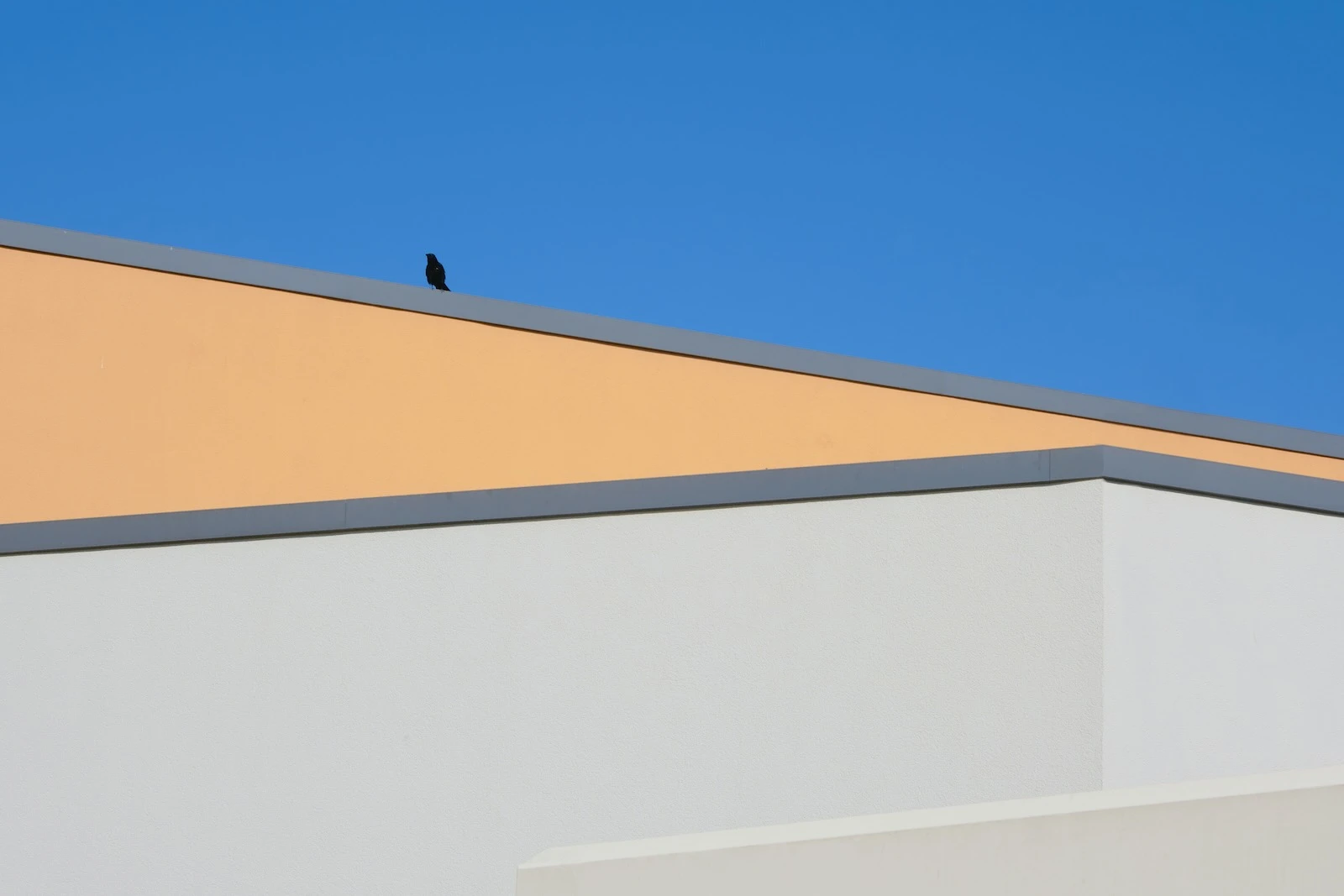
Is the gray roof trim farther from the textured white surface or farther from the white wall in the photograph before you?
the white wall

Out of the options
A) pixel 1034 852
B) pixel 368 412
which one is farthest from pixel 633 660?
pixel 368 412

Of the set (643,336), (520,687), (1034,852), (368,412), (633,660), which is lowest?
(1034,852)

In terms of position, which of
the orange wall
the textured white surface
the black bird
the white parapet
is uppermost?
the black bird

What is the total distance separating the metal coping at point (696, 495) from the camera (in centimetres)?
572

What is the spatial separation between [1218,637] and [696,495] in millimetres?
2187

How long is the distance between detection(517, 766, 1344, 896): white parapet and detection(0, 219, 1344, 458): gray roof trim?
17.6 ft

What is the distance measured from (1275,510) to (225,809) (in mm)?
4753

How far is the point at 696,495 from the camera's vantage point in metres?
6.28

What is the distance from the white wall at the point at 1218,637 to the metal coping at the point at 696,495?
94mm

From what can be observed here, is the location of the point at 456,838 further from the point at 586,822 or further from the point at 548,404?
the point at 548,404

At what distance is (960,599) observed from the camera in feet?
19.1

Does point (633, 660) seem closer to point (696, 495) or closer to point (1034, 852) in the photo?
point (696, 495)

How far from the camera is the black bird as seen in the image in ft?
36.7

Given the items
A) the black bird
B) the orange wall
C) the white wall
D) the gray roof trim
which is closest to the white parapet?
the white wall
